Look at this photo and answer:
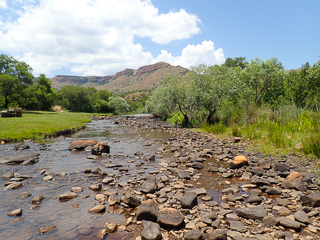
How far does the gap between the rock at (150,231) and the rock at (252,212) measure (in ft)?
7.28

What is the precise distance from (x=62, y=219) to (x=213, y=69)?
2425 centimetres

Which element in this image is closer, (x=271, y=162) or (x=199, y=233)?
(x=199, y=233)

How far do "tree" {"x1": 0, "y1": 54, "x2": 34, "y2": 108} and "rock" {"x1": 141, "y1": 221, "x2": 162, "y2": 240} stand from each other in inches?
2307

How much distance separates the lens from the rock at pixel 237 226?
4234 mm

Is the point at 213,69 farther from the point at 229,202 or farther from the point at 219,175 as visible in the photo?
the point at 229,202

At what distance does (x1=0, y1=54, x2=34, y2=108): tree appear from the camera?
158 feet

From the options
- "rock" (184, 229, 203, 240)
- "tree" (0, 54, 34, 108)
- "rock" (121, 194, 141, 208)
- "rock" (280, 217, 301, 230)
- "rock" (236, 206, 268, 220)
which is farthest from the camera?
"tree" (0, 54, 34, 108)

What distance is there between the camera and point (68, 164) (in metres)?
9.65

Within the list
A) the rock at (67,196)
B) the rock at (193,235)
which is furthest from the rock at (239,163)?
the rock at (67,196)

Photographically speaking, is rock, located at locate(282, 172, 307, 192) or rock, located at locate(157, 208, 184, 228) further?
rock, located at locate(282, 172, 307, 192)

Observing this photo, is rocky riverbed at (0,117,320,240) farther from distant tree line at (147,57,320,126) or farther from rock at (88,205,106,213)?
distant tree line at (147,57,320,126)

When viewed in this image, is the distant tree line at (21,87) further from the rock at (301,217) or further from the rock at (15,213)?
the rock at (301,217)

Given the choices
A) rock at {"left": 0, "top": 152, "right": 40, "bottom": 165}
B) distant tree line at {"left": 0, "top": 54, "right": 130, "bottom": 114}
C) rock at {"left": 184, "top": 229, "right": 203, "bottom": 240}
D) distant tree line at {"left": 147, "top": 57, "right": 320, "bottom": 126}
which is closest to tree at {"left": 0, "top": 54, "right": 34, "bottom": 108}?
distant tree line at {"left": 0, "top": 54, "right": 130, "bottom": 114}

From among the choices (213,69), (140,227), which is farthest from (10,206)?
(213,69)
